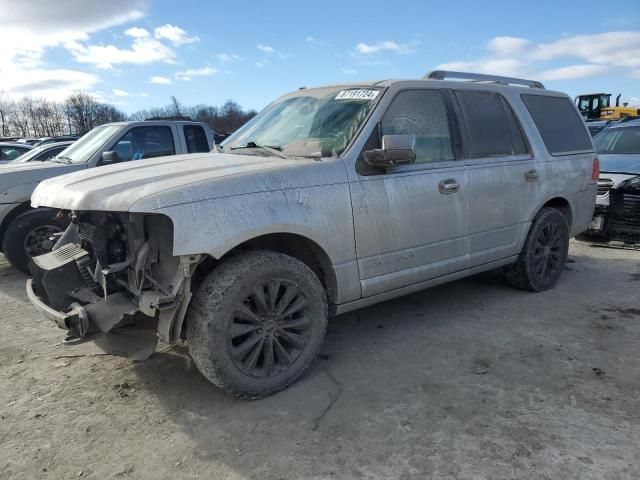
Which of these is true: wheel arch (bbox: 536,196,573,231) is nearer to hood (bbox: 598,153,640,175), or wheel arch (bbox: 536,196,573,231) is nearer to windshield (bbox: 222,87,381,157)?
hood (bbox: 598,153,640,175)

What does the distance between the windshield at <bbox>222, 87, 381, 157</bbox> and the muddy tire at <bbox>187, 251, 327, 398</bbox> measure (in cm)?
92

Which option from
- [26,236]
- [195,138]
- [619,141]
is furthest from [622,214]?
[26,236]

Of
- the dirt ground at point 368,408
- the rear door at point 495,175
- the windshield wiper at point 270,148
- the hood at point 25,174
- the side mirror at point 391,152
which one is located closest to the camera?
the dirt ground at point 368,408

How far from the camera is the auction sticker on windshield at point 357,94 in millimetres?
3666

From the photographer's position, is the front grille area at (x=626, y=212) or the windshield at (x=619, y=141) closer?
the front grille area at (x=626, y=212)

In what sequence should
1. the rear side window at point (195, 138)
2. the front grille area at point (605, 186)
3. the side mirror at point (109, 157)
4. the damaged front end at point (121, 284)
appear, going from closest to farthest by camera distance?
the damaged front end at point (121, 284), the side mirror at point (109, 157), the front grille area at point (605, 186), the rear side window at point (195, 138)

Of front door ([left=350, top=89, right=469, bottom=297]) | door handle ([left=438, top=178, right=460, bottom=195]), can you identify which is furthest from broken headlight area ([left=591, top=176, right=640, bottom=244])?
door handle ([left=438, top=178, right=460, bottom=195])

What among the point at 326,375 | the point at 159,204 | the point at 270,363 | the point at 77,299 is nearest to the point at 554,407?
the point at 326,375

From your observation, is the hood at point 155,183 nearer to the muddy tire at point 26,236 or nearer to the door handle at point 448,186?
the door handle at point 448,186

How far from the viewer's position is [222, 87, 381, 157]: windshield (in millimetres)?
3494

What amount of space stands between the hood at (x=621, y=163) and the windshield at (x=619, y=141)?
0.30 metres

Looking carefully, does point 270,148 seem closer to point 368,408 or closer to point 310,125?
point 310,125

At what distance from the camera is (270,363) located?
3.09m

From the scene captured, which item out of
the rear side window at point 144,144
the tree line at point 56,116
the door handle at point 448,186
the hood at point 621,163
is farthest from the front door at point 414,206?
the tree line at point 56,116
